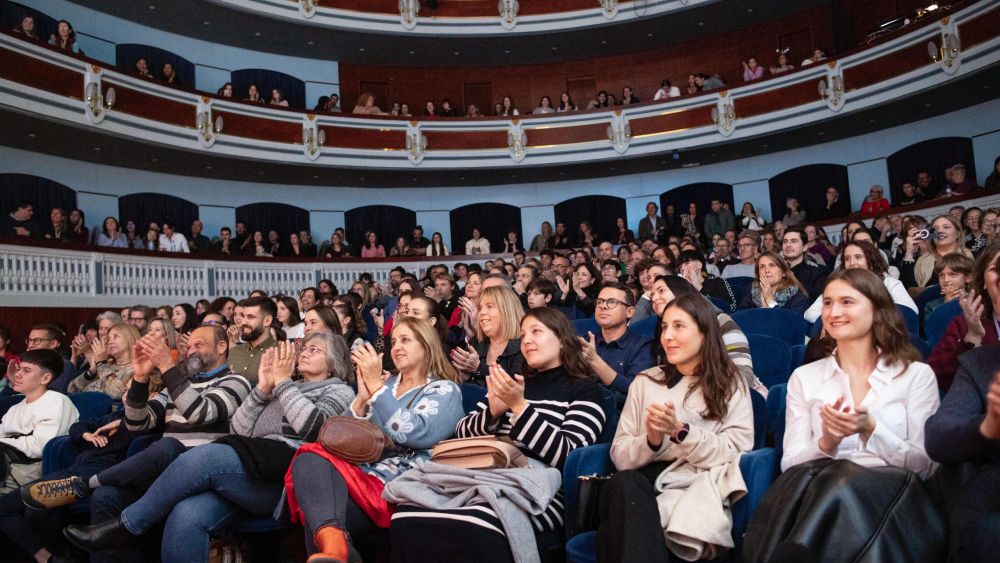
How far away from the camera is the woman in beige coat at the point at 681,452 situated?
1850 mm

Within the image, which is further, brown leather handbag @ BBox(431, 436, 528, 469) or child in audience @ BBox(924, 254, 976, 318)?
child in audience @ BBox(924, 254, 976, 318)

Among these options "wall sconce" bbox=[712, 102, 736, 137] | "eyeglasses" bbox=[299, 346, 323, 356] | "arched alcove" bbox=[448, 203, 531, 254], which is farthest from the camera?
"arched alcove" bbox=[448, 203, 531, 254]

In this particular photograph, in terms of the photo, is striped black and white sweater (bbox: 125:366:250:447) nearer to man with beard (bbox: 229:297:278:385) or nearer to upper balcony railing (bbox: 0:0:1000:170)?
man with beard (bbox: 229:297:278:385)

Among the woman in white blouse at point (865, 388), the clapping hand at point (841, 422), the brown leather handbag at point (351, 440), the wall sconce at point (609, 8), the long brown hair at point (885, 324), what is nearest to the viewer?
the clapping hand at point (841, 422)

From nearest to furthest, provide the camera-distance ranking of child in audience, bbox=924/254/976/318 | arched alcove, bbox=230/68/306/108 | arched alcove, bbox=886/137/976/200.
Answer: child in audience, bbox=924/254/976/318 < arched alcove, bbox=886/137/976/200 < arched alcove, bbox=230/68/306/108

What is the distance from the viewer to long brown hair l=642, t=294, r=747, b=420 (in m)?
2.12

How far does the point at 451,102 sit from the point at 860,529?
38.0ft

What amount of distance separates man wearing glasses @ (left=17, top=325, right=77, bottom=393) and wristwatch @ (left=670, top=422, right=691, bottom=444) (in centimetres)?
357

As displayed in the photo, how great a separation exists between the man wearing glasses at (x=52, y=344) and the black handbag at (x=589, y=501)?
3323 millimetres

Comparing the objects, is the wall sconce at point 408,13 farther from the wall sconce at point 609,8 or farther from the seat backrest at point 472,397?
the seat backrest at point 472,397

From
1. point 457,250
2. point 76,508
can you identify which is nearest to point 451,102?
point 457,250

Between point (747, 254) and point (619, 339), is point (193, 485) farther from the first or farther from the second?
point (747, 254)

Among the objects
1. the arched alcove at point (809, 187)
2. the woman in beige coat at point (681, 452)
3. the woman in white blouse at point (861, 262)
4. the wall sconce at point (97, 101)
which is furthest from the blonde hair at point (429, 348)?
the arched alcove at point (809, 187)

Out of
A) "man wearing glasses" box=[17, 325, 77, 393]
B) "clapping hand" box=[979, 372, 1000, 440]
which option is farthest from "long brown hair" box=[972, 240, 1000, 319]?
"man wearing glasses" box=[17, 325, 77, 393]
